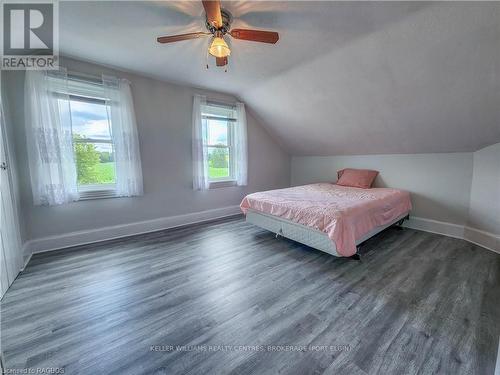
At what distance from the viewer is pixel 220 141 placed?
398cm

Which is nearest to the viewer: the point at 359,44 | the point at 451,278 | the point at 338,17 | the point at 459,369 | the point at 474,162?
the point at 459,369

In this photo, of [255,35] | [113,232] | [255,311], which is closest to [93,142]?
[113,232]

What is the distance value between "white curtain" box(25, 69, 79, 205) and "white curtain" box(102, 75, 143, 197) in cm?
46

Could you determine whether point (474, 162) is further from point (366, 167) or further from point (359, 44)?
point (359, 44)

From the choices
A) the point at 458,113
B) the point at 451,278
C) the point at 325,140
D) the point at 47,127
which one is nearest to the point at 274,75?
the point at 325,140

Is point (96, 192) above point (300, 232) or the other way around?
above

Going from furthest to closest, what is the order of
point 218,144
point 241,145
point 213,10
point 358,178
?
point 241,145, point 218,144, point 358,178, point 213,10

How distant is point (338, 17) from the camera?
5.72 feet

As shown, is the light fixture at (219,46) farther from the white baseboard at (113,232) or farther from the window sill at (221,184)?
the white baseboard at (113,232)

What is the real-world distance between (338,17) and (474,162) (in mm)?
2758

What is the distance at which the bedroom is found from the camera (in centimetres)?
131

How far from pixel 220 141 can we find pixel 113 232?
2.34 metres

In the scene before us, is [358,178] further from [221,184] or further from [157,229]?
[157,229]

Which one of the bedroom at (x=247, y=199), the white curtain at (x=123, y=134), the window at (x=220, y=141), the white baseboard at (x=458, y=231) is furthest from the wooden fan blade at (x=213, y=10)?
the white baseboard at (x=458, y=231)
